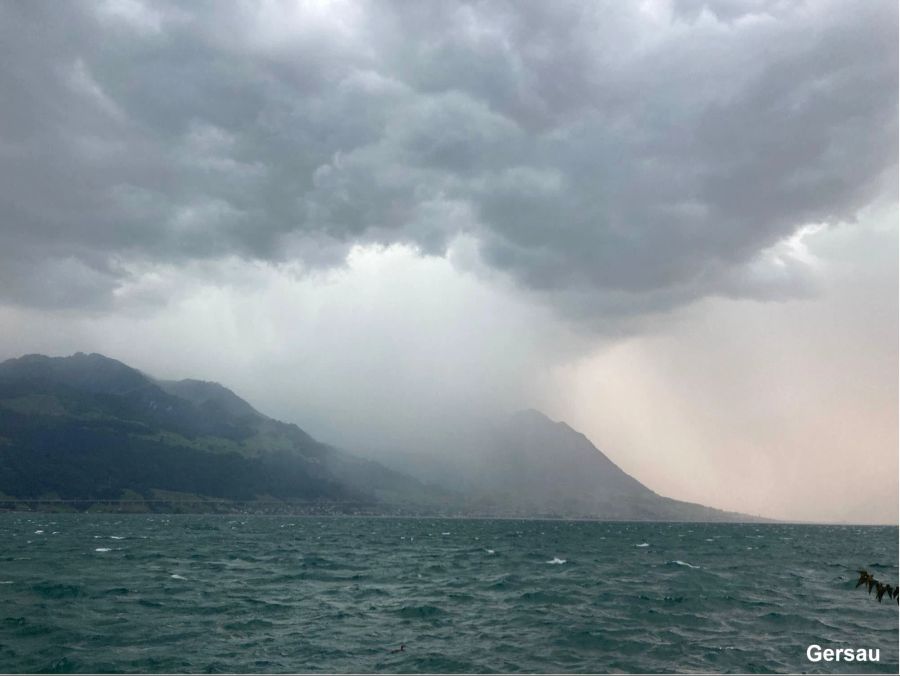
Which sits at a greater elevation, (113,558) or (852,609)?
(852,609)

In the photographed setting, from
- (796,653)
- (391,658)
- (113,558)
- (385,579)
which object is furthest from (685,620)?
(113,558)

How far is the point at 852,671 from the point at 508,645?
60.0ft

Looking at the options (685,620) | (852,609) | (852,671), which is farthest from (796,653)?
(852,609)

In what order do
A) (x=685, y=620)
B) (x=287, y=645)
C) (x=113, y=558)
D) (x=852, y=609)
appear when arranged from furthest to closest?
(x=113, y=558)
(x=852, y=609)
(x=685, y=620)
(x=287, y=645)

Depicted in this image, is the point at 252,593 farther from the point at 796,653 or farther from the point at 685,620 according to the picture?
the point at 796,653

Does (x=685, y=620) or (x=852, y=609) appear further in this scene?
(x=852, y=609)

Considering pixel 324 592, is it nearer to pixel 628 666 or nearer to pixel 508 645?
pixel 508 645

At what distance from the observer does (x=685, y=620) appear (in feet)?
166

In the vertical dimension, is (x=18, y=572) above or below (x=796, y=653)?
below

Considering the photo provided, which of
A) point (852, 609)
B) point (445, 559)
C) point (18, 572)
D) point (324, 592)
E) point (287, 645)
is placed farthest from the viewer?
point (445, 559)

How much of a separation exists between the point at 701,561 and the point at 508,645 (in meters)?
73.8

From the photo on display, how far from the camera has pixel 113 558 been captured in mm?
92688

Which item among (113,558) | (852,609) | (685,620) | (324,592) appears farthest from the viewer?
(113,558)

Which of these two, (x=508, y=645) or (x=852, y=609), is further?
(x=852, y=609)
